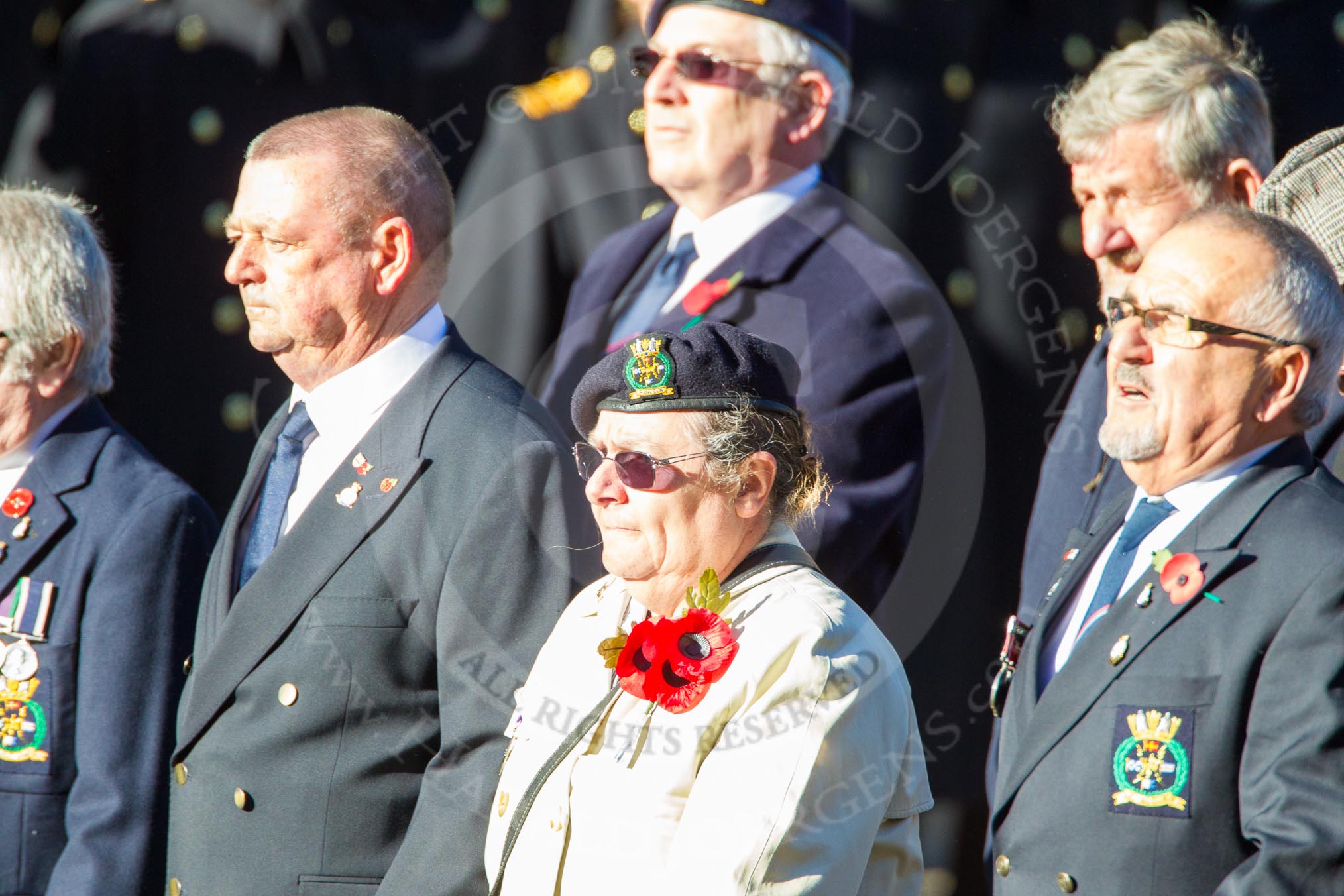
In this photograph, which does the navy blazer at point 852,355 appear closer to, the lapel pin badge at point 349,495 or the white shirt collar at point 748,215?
the white shirt collar at point 748,215

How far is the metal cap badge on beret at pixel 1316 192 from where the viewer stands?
2.93 meters

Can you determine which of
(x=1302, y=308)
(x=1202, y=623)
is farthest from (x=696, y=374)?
(x=1302, y=308)

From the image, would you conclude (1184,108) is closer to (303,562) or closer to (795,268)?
(795,268)

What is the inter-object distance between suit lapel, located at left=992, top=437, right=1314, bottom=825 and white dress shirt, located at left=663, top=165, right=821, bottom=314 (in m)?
1.42

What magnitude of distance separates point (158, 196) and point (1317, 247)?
320cm

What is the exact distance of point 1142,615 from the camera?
2449mm

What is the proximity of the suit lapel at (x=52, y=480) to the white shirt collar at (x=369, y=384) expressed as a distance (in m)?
0.66

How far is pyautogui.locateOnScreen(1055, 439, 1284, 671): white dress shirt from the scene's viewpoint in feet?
8.43

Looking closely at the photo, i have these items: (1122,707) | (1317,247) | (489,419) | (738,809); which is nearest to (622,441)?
(489,419)

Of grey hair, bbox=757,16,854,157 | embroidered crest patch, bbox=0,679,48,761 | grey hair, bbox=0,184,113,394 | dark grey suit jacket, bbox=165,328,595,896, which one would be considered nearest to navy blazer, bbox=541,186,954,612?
grey hair, bbox=757,16,854,157

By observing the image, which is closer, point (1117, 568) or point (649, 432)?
point (649, 432)

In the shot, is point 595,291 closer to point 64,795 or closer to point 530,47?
point 530,47

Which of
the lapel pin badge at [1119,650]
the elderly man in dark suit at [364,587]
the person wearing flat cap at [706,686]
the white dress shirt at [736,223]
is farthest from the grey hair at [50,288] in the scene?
the lapel pin badge at [1119,650]

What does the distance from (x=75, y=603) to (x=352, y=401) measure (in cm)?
78
